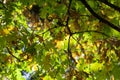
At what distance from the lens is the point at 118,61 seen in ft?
16.3

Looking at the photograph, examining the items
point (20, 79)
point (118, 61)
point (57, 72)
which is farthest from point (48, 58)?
point (20, 79)

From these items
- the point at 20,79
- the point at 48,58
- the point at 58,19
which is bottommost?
the point at 20,79

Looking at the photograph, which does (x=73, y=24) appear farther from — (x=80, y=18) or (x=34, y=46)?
(x=34, y=46)

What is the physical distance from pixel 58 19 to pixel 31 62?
3.13ft

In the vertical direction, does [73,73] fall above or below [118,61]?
below

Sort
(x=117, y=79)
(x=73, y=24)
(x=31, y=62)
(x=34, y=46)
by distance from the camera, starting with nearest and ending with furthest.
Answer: (x=117, y=79) → (x=34, y=46) → (x=73, y=24) → (x=31, y=62)

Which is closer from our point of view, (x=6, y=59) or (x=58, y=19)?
(x=58, y=19)

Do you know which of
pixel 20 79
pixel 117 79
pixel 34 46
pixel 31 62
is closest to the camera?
pixel 117 79

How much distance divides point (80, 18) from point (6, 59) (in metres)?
1.73

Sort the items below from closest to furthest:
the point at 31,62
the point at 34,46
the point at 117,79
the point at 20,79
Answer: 1. the point at 117,79
2. the point at 34,46
3. the point at 31,62
4. the point at 20,79

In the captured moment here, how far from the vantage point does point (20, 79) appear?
6.98 m

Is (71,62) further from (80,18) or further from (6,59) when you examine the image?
(6,59)

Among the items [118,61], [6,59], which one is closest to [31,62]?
[6,59]

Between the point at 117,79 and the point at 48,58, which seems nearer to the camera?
the point at 117,79
